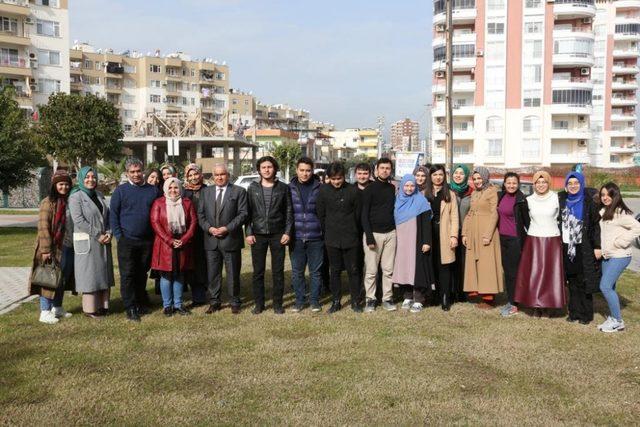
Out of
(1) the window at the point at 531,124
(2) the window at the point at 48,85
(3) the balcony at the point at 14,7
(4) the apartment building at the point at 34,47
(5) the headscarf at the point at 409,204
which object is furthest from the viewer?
(1) the window at the point at 531,124

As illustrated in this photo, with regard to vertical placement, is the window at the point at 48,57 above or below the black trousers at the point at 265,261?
above

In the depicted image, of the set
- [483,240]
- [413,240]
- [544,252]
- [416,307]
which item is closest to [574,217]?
[544,252]

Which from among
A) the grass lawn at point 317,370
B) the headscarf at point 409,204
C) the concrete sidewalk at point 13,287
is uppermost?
the headscarf at point 409,204

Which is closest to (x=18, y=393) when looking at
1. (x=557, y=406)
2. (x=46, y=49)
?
(x=557, y=406)

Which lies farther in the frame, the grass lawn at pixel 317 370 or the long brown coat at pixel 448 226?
the long brown coat at pixel 448 226

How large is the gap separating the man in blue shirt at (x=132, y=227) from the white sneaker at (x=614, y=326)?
5.64 meters

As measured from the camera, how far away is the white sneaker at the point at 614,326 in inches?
280

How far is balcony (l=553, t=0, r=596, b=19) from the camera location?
58.9 metres

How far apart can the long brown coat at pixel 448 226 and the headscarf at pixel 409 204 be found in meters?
0.28

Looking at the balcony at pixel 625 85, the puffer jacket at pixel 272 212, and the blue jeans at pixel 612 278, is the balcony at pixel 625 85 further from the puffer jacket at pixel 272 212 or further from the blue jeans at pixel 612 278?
the puffer jacket at pixel 272 212

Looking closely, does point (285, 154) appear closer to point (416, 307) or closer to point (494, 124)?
point (494, 124)

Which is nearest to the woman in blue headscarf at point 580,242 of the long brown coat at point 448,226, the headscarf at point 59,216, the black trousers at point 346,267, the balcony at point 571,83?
the long brown coat at point 448,226

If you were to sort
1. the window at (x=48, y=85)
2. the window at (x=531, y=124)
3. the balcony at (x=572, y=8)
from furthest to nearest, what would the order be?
the window at (x=531, y=124), the balcony at (x=572, y=8), the window at (x=48, y=85)

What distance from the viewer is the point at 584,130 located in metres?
61.5
